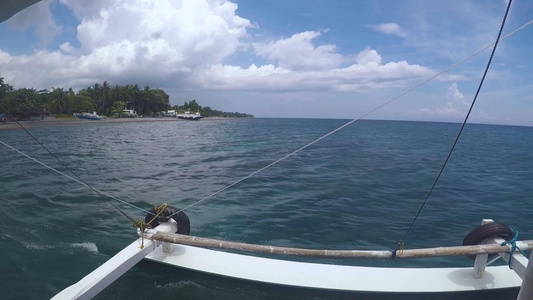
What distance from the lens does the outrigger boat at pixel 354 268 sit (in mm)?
3914

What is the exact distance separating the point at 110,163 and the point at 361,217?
13.7 m

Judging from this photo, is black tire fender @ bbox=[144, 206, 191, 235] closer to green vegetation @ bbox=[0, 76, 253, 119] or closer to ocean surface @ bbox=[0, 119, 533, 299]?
ocean surface @ bbox=[0, 119, 533, 299]

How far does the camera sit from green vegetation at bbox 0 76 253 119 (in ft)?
176

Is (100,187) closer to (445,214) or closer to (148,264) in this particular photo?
(148,264)

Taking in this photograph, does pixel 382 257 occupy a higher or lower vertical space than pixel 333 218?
higher

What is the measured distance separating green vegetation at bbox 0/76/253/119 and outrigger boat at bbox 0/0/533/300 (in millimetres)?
58032

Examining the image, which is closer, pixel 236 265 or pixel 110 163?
pixel 236 265

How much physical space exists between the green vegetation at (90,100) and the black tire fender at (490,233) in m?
61.0

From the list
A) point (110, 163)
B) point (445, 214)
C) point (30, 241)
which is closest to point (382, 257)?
point (445, 214)

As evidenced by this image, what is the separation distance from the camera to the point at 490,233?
4.30 metres

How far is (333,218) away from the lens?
24.8 ft

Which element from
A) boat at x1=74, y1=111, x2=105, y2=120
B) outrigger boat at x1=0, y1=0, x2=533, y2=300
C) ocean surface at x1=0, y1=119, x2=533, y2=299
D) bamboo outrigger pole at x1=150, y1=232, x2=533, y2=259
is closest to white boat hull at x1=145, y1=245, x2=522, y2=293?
outrigger boat at x1=0, y1=0, x2=533, y2=300

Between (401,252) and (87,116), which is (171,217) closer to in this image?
(401,252)

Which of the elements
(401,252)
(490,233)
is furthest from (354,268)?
(490,233)
